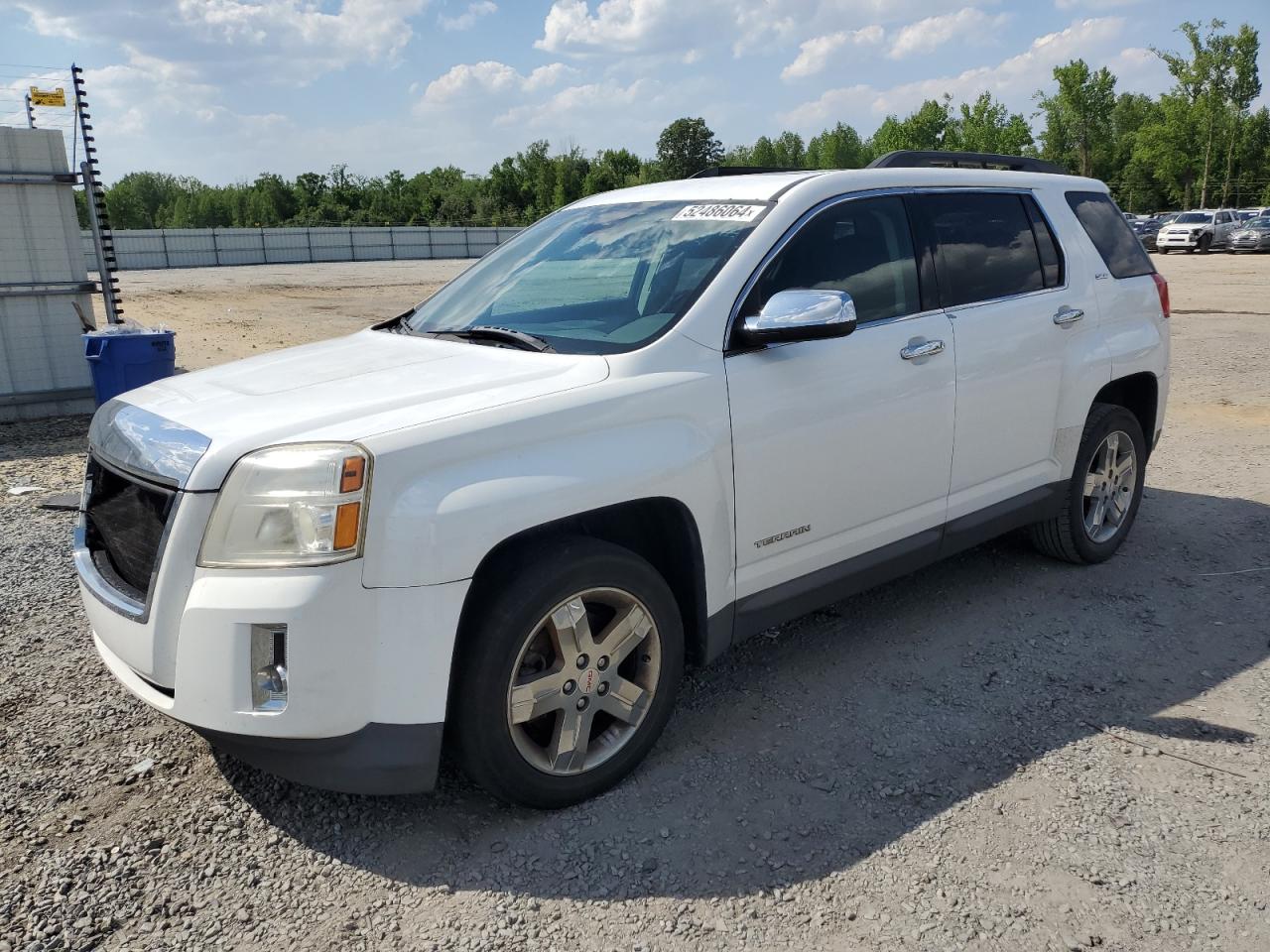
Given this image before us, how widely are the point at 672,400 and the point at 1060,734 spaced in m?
1.81

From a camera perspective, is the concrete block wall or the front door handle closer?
the front door handle

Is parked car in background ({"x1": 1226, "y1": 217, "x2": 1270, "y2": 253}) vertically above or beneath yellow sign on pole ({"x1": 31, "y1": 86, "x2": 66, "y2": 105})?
beneath

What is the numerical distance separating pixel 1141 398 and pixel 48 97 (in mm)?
10097

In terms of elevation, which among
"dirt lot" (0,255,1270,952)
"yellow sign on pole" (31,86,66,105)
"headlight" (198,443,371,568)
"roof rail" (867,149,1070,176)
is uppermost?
"yellow sign on pole" (31,86,66,105)

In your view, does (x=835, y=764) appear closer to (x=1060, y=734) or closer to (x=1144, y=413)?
(x=1060, y=734)

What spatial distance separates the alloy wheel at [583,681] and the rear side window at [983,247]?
6.58 ft

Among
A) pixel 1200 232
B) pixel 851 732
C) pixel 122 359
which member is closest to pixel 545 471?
pixel 851 732

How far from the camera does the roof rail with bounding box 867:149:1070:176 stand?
180 inches

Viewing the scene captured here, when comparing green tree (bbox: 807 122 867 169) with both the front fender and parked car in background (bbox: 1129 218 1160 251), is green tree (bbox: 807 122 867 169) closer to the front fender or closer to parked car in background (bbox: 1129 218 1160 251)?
parked car in background (bbox: 1129 218 1160 251)

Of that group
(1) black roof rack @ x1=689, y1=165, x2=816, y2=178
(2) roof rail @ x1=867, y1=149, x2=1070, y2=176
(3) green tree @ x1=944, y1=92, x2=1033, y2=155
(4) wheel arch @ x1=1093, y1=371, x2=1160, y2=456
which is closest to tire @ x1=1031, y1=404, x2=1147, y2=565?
(4) wheel arch @ x1=1093, y1=371, x2=1160, y2=456

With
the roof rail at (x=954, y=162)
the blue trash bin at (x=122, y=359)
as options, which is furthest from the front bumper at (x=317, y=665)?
the blue trash bin at (x=122, y=359)

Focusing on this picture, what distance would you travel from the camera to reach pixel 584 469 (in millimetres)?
2945

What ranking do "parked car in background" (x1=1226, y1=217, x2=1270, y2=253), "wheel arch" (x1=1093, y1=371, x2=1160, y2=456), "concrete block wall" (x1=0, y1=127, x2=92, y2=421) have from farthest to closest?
1. "parked car in background" (x1=1226, y1=217, x2=1270, y2=253)
2. "concrete block wall" (x1=0, y1=127, x2=92, y2=421)
3. "wheel arch" (x1=1093, y1=371, x2=1160, y2=456)

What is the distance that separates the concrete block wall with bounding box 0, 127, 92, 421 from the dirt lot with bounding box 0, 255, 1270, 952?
5.86 metres
